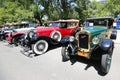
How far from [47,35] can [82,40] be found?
3125 millimetres

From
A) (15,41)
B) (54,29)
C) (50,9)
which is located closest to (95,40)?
(54,29)

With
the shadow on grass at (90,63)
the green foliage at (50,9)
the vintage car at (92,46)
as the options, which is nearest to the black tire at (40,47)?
the vintage car at (92,46)

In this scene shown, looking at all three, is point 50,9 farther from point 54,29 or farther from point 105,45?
point 105,45

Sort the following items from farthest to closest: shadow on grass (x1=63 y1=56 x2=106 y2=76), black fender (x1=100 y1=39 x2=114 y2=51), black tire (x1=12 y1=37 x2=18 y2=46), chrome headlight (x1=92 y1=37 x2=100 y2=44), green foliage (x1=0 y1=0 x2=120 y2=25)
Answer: green foliage (x1=0 y1=0 x2=120 y2=25)
black tire (x1=12 y1=37 x2=18 y2=46)
chrome headlight (x1=92 y1=37 x2=100 y2=44)
shadow on grass (x1=63 y1=56 x2=106 y2=76)
black fender (x1=100 y1=39 x2=114 y2=51)

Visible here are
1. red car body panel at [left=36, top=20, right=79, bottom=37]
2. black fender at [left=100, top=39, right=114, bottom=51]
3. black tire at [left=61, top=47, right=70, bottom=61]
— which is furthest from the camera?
red car body panel at [left=36, top=20, right=79, bottom=37]

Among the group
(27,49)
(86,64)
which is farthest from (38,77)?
(27,49)

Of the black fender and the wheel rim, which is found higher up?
the black fender

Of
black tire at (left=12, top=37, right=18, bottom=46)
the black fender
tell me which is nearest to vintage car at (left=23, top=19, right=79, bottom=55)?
black tire at (left=12, top=37, right=18, bottom=46)

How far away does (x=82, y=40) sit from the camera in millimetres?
6336

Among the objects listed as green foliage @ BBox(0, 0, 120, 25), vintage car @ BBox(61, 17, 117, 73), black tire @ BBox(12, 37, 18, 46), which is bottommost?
black tire @ BBox(12, 37, 18, 46)

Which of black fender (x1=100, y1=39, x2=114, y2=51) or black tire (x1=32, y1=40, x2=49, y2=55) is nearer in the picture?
black fender (x1=100, y1=39, x2=114, y2=51)

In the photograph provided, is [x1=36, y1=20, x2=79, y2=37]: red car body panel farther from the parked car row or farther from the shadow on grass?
the shadow on grass

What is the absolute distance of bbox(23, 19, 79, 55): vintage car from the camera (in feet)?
27.0

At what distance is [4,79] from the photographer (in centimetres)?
528
